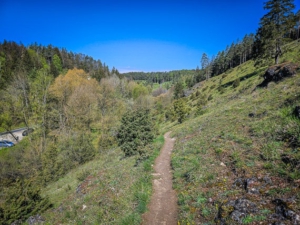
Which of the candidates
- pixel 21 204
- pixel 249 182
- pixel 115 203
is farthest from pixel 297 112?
pixel 21 204

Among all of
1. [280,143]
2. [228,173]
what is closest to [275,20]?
[280,143]

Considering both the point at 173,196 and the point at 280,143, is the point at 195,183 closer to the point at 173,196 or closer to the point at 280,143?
the point at 173,196

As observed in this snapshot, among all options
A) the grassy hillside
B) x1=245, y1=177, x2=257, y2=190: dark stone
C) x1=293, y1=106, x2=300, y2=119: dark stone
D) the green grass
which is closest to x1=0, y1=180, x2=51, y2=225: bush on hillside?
the green grass

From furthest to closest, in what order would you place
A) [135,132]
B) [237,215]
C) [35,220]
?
[135,132], [35,220], [237,215]

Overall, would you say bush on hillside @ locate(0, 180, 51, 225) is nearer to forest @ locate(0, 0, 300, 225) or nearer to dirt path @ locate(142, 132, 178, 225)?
forest @ locate(0, 0, 300, 225)

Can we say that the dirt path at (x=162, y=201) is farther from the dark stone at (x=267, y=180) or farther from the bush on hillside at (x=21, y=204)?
the bush on hillside at (x=21, y=204)

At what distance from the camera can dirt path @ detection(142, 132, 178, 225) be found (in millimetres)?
7391

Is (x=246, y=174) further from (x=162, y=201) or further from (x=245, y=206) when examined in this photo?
(x=162, y=201)

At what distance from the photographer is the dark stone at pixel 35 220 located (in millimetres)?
9906

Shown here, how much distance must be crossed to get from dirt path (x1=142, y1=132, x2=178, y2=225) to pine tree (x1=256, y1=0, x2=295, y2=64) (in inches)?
1257

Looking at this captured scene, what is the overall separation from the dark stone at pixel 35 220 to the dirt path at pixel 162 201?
7.22 meters

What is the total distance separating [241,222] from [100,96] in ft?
133

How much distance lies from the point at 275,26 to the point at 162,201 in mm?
37293

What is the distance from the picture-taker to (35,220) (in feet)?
33.4
